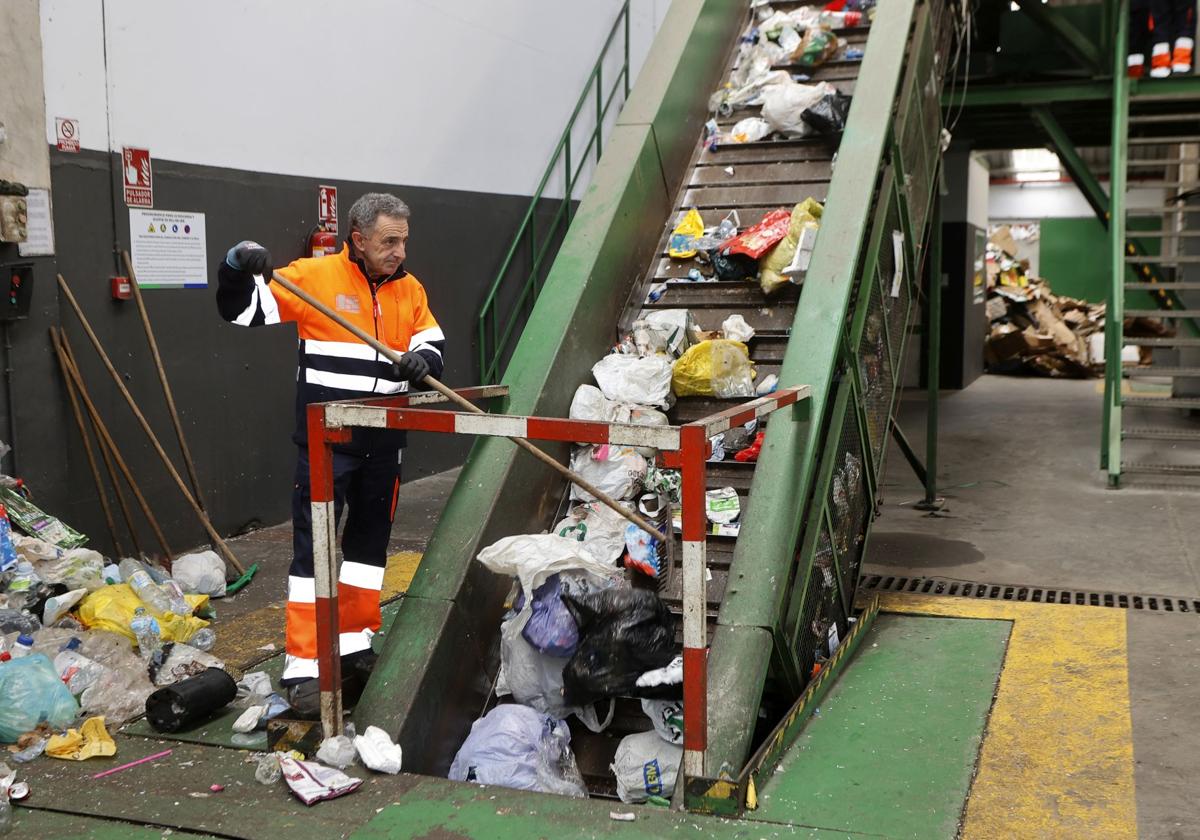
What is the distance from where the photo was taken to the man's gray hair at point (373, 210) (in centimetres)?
410

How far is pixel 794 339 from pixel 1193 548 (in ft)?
11.2

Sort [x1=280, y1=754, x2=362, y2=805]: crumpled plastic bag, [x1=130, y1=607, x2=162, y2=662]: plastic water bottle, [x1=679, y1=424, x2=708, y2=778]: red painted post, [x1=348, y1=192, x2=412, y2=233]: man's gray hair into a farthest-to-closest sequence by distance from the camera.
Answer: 1. [x1=130, y1=607, x2=162, y2=662]: plastic water bottle
2. [x1=348, y1=192, x2=412, y2=233]: man's gray hair
3. [x1=280, y1=754, x2=362, y2=805]: crumpled plastic bag
4. [x1=679, y1=424, x2=708, y2=778]: red painted post

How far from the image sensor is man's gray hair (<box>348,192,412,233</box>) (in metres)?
4.10

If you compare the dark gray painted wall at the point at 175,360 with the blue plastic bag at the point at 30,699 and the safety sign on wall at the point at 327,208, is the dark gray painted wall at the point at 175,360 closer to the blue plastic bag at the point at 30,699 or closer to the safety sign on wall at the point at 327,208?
the safety sign on wall at the point at 327,208

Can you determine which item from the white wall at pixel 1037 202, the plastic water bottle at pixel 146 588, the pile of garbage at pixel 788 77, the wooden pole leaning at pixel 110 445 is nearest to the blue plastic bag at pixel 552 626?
the plastic water bottle at pixel 146 588

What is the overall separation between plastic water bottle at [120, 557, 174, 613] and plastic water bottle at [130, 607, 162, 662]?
0.19 meters

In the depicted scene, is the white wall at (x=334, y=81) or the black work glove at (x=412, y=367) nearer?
the black work glove at (x=412, y=367)

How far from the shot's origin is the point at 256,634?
5176 mm

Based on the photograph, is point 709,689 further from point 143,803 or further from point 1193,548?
point 1193,548

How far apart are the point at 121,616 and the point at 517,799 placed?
226cm

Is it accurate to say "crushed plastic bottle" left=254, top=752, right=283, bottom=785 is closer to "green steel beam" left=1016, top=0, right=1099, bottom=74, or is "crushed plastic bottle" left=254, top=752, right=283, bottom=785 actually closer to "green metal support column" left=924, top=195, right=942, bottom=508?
"green metal support column" left=924, top=195, right=942, bottom=508

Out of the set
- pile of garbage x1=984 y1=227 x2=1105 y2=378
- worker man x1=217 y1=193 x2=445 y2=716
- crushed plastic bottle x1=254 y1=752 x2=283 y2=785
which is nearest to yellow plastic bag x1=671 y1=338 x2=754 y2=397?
worker man x1=217 y1=193 x2=445 y2=716

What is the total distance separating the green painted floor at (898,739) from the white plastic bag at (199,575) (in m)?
3.08

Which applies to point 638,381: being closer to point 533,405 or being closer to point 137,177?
point 533,405
